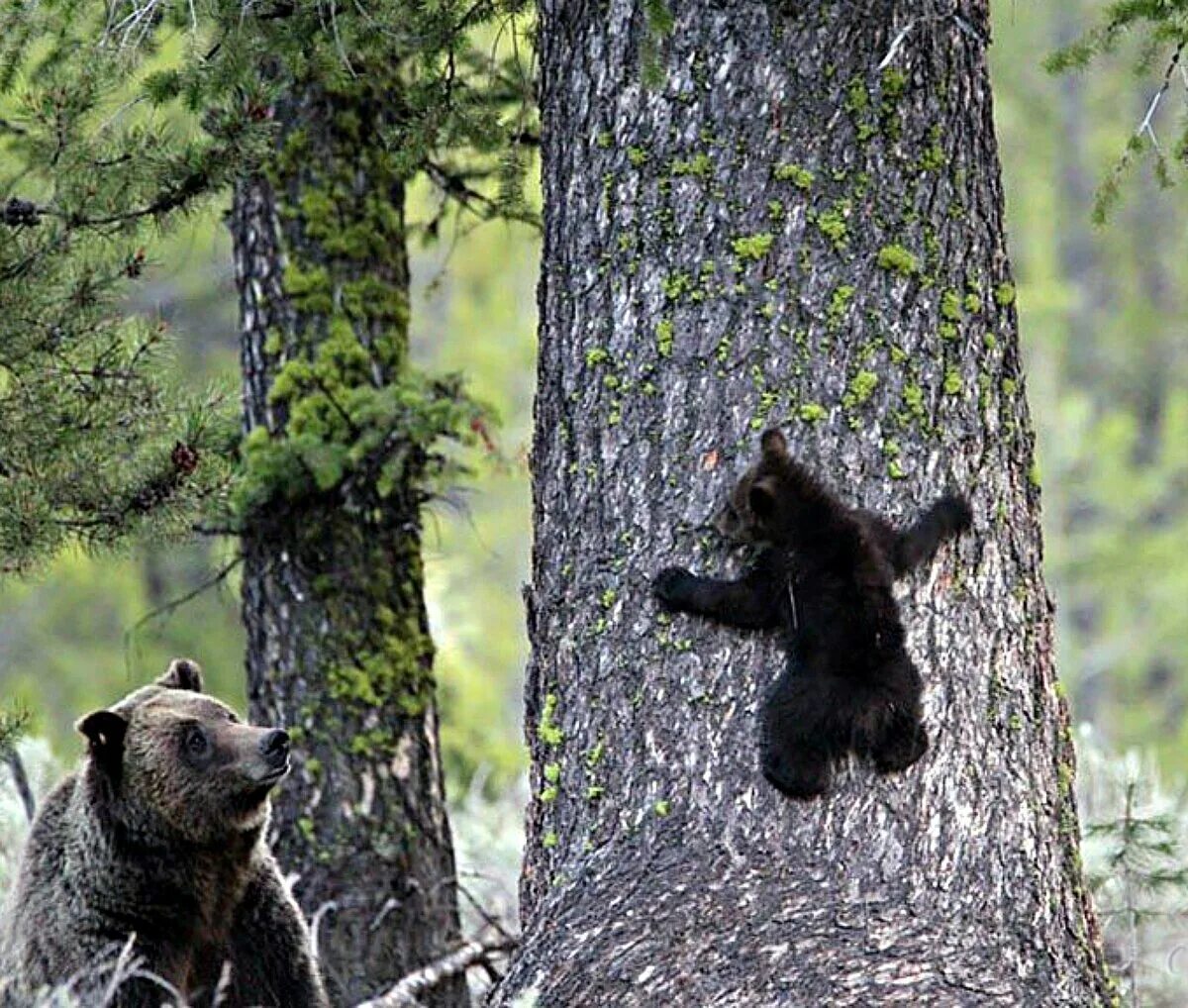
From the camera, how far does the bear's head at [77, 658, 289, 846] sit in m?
5.47

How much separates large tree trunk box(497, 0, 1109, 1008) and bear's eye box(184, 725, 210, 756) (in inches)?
52.6

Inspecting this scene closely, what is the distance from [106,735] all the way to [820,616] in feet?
7.90

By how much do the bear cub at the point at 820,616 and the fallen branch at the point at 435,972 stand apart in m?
1.23

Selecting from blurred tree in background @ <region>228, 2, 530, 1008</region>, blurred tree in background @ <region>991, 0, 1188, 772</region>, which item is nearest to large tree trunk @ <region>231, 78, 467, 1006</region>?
blurred tree in background @ <region>228, 2, 530, 1008</region>

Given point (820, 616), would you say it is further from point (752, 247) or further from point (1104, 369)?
point (1104, 369)

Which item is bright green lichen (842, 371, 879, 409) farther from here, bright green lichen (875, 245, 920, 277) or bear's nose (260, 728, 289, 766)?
bear's nose (260, 728, 289, 766)

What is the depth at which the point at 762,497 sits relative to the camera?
13.8 feet

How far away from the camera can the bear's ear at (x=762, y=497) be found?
4.21 m

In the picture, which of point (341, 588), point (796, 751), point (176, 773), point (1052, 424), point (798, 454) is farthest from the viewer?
point (1052, 424)

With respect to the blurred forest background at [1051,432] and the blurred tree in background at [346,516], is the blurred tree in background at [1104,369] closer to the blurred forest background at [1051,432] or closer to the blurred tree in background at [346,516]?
the blurred forest background at [1051,432]

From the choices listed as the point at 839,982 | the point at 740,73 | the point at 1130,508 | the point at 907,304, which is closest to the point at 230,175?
the point at 740,73

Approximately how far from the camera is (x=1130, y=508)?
19.1 m

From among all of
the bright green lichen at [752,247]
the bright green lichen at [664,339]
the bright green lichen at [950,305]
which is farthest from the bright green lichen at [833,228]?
the bright green lichen at [664,339]

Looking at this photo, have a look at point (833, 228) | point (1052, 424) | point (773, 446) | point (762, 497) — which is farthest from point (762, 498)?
point (1052, 424)
